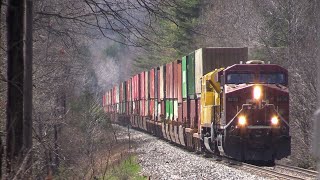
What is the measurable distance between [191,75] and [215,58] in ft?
6.89

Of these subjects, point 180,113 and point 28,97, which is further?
point 180,113

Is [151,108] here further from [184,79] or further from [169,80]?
[184,79]

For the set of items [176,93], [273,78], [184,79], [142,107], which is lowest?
[142,107]

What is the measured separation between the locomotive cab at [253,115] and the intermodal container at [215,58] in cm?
367

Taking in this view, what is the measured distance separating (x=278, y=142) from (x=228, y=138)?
1464 mm

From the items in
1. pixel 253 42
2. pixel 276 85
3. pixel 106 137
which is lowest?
pixel 106 137

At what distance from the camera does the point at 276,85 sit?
19625 millimetres

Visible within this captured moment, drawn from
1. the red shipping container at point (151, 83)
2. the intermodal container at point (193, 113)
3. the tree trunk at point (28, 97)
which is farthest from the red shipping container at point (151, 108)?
the tree trunk at point (28, 97)

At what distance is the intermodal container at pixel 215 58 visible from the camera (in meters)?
23.4

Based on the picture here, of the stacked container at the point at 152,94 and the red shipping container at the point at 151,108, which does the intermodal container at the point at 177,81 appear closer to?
the stacked container at the point at 152,94

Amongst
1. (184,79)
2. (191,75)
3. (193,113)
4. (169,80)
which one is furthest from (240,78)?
(169,80)

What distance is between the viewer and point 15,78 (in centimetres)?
909

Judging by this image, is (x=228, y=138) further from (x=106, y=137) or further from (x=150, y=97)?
(x=150, y=97)

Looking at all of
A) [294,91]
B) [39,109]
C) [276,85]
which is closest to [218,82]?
[276,85]
